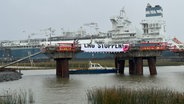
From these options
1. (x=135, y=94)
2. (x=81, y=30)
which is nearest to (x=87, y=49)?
(x=135, y=94)

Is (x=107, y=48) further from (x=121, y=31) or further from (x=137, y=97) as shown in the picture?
(x=121, y=31)

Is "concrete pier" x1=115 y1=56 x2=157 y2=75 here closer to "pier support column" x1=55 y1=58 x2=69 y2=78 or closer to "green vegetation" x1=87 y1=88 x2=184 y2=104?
"pier support column" x1=55 y1=58 x2=69 y2=78

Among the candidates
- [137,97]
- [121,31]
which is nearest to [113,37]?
[121,31]

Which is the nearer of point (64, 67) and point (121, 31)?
point (64, 67)

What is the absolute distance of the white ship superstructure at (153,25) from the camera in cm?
16262

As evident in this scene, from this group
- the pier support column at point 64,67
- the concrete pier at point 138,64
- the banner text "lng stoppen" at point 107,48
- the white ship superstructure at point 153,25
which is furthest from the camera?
the white ship superstructure at point 153,25

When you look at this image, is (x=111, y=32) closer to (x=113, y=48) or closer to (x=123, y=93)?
(x=113, y=48)

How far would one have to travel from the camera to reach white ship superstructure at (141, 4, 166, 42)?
162625 mm

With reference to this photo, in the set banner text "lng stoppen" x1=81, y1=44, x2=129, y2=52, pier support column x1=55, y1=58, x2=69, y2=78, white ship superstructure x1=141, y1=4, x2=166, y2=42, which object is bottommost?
pier support column x1=55, y1=58, x2=69, y2=78

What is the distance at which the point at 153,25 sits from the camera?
170 metres

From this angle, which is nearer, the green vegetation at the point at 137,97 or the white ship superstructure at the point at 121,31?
the green vegetation at the point at 137,97

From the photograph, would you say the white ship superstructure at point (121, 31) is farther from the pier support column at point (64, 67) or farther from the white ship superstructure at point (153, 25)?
the pier support column at point (64, 67)

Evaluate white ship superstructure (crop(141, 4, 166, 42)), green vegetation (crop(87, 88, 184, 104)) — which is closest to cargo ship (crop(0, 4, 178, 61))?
white ship superstructure (crop(141, 4, 166, 42))

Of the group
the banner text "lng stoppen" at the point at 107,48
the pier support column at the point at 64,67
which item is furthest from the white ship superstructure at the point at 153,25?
the pier support column at the point at 64,67
